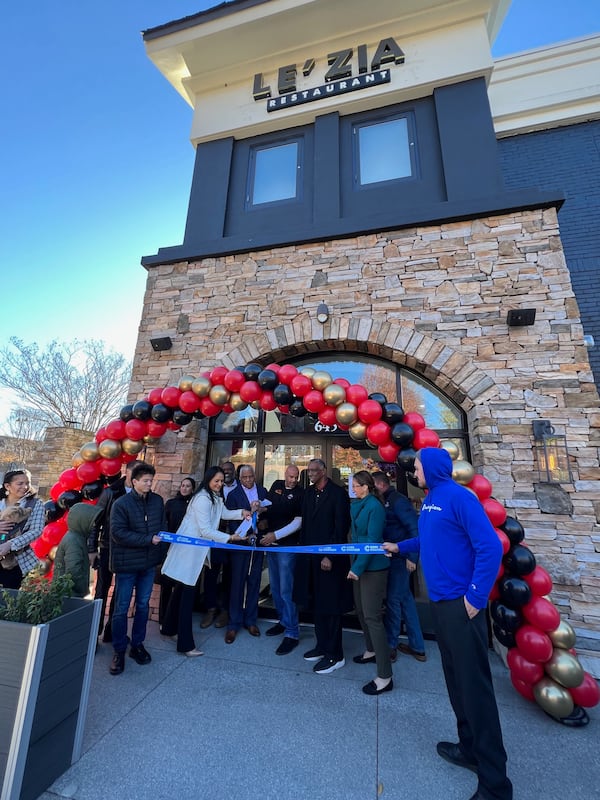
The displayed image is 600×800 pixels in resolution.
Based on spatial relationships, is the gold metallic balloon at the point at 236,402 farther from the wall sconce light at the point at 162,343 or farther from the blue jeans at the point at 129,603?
the wall sconce light at the point at 162,343

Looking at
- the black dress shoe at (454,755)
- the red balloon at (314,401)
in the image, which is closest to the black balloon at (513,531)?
the black dress shoe at (454,755)

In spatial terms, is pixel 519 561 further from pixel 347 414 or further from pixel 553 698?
pixel 347 414

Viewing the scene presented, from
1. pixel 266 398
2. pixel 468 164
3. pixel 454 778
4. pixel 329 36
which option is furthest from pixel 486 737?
pixel 329 36

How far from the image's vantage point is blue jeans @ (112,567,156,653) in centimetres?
348

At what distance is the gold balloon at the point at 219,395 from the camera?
4.35 meters

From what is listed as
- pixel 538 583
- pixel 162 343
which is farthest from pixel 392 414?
pixel 162 343

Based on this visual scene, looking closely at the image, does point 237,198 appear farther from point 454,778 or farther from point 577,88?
point 454,778

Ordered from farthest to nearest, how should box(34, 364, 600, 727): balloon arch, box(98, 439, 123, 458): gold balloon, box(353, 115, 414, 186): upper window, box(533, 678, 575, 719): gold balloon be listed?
box(353, 115, 414, 186): upper window, box(98, 439, 123, 458): gold balloon, box(34, 364, 600, 727): balloon arch, box(533, 678, 575, 719): gold balloon

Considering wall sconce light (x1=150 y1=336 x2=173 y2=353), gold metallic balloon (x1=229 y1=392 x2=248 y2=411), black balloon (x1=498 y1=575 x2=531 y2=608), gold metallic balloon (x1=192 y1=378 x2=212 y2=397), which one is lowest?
black balloon (x1=498 y1=575 x2=531 y2=608)

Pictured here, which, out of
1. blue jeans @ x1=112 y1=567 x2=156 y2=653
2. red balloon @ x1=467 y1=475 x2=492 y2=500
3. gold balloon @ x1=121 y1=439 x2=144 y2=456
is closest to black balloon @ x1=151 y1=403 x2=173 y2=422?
gold balloon @ x1=121 y1=439 x2=144 y2=456

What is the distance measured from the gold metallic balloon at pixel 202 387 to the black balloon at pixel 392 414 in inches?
81.8

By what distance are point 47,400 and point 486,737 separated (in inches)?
754

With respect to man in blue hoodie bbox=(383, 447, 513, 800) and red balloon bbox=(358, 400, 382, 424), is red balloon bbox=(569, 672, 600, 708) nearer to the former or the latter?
man in blue hoodie bbox=(383, 447, 513, 800)

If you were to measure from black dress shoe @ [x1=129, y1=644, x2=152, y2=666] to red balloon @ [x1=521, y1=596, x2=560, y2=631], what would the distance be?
3513 mm
